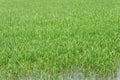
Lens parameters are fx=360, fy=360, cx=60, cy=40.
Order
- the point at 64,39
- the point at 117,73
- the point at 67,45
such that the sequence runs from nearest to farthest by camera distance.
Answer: the point at 117,73
the point at 67,45
the point at 64,39

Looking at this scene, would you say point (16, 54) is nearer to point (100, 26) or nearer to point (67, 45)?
point (67, 45)

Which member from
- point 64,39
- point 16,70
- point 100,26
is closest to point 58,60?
point 16,70

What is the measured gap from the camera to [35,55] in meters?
8.27

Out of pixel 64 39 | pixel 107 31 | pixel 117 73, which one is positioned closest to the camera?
pixel 117 73

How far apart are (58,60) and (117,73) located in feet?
4.55

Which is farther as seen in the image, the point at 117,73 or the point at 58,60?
the point at 58,60

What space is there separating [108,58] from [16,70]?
208 cm

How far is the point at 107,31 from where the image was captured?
35.2ft

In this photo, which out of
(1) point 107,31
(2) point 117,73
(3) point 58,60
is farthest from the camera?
(1) point 107,31

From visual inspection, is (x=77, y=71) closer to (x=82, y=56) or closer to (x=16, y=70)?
(x=82, y=56)

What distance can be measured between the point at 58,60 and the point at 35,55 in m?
0.62

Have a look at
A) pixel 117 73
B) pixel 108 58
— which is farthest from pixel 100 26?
pixel 117 73

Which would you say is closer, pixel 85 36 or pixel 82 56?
pixel 82 56

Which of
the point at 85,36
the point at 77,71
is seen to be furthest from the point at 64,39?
the point at 77,71
